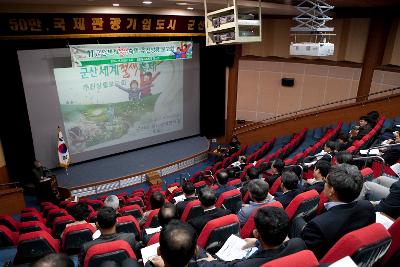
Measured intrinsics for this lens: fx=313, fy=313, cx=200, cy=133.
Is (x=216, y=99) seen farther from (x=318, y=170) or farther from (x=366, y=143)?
(x=318, y=170)

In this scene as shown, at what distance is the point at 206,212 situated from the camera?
2.94 metres

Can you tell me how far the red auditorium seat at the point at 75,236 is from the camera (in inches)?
126

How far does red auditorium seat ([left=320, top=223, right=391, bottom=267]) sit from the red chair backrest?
3.06 feet

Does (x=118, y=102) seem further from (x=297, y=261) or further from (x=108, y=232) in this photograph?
(x=297, y=261)

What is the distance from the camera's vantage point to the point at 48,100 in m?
8.16

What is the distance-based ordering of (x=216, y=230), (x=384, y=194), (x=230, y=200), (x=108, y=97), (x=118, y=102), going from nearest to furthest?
1. (x=216, y=230)
2. (x=384, y=194)
3. (x=230, y=200)
4. (x=108, y=97)
5. (x=118, y=102)

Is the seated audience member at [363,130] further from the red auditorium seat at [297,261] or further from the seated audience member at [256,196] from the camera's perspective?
the red auditorium seat at [297,261]

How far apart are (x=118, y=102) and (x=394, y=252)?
8512 millimetres

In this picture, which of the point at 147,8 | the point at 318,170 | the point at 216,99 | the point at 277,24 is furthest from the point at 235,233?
the point at 277,24

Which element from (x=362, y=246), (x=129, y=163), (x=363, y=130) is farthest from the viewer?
(x=129, y=163)

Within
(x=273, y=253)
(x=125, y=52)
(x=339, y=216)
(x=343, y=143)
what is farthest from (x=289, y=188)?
(x=125, y=52)

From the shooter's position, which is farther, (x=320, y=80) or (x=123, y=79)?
(x=320, y=80)

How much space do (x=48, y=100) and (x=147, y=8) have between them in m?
3.49

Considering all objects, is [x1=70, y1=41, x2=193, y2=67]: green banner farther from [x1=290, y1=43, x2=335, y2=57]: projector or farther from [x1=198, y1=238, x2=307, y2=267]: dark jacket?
[x1=198, y1=238, x2=307, y2=267]: dark jacket
